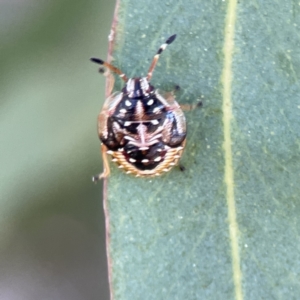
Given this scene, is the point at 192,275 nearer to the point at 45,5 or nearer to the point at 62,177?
the point at 62,177

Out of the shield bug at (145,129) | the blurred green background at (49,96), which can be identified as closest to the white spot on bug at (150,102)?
the shield bug at (145,129)

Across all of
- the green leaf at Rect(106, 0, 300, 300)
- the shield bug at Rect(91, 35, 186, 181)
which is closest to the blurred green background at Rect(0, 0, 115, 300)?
the shield bug at Rect(91, 35, 186, 181)

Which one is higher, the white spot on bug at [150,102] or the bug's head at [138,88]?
the bug's head at [138,88]

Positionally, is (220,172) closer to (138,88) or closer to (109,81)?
(138,88)

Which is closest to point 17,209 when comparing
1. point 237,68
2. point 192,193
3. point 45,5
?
point 45,5

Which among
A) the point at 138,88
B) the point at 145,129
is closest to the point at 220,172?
the point at 145,129

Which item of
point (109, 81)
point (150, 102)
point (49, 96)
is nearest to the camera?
point (109, 81)

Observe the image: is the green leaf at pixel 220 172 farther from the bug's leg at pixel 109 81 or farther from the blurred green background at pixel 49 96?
the blurred green background at pixel 49 96
